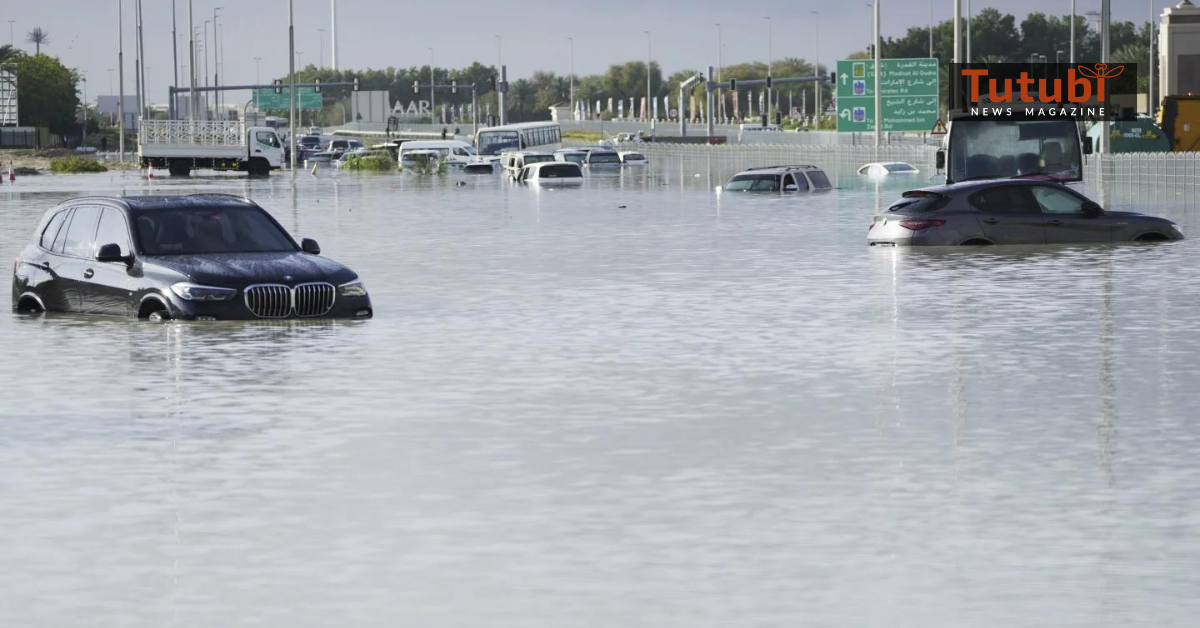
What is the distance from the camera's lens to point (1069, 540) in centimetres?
860

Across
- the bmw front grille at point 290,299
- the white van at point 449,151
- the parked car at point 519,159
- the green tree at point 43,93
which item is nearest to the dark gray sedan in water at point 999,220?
the bmw front grille at point 290,299

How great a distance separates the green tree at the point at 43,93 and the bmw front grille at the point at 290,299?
130828 mm

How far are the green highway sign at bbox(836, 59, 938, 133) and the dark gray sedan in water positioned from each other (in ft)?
168

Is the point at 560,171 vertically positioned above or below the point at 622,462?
above

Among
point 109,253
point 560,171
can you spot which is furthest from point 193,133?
point 109,253

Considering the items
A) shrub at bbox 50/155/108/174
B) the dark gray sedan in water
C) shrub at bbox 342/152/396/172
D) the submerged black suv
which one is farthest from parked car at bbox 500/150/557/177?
the submerged black suv

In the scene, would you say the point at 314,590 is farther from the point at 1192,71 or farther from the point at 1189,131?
the point at 1192,71

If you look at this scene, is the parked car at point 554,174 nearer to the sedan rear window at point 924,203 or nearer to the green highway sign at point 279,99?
the sedan rear window at point 924,203

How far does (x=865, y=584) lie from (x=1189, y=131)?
2454 inches

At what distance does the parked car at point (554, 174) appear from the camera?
7000 centimetres

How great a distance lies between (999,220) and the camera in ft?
100

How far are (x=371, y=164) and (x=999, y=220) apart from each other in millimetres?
63820

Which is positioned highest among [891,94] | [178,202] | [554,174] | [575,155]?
[891,94]

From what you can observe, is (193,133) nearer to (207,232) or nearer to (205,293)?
(207,232)
